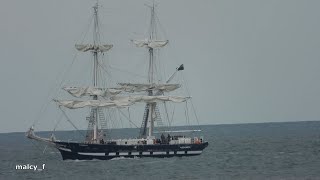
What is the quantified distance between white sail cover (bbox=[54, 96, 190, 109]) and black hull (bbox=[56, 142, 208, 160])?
905 centimetres

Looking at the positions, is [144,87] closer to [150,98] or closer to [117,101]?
[150,98]

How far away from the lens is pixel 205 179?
89.0 metres

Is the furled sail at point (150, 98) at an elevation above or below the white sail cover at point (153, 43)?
below

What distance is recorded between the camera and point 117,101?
Answer: 12550 centimetres

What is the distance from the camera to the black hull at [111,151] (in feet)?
374

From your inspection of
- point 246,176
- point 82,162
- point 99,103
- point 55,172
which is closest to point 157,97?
point 99,103

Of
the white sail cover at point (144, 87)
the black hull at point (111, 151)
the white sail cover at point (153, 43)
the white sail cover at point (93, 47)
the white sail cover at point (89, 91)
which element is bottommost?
the black hull at point (111, 151)

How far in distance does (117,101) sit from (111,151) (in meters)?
12.9

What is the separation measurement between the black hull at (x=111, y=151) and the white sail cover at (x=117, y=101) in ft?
29.7

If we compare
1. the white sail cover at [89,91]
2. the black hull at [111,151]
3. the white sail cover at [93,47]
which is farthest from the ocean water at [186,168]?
the white sail cover at [93,47]

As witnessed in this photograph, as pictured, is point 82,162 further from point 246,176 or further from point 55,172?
point 246,176

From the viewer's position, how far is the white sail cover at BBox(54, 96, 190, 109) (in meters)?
123

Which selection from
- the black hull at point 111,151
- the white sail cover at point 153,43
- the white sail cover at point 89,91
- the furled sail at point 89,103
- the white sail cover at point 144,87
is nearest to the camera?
the black hull at point 111,151

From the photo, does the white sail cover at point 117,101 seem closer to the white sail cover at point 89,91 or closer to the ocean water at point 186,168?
the white sail cover at point 89,91
